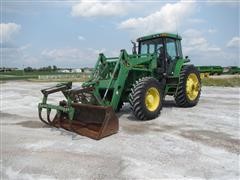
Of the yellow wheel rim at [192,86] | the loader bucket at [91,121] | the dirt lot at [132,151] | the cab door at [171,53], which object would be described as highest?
the cab door at [171,53]

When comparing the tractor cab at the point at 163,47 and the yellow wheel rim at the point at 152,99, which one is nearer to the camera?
the yellow wheel rim at the point at 152,99

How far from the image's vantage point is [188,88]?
9.26 metres

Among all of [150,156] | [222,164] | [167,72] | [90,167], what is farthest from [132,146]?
[167,72]

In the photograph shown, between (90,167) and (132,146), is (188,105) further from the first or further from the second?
(90,167)

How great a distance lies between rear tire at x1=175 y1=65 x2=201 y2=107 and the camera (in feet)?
28.9

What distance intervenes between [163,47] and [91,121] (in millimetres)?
3650

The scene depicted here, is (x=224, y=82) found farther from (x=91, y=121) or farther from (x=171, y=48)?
(x=91, y=121)

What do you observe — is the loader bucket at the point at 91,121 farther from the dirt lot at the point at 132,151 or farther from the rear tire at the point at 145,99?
the rear tire at the point at 145,99

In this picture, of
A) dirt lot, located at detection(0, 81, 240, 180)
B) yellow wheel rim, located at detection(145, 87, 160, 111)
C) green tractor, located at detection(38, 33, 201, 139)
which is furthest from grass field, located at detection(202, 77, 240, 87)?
yellow wheel rim, located at detection(145, 87, 160, 111)

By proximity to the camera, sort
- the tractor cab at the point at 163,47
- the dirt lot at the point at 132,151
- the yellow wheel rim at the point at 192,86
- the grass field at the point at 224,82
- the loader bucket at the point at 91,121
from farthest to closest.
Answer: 1. the grass field at the point at 224,82
2. the yellow wheel rim at the point at 192,86
3. the tractor cab at the point at 163,47
4. the loader bucket at the point at 91,121
5. the dirt lot at the point at 132,151

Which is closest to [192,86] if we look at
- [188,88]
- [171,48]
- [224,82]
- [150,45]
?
[188,88]

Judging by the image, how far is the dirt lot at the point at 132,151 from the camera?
13.0ft

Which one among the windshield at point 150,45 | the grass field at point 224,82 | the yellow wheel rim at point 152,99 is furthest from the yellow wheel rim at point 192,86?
the grass field at point 224,82

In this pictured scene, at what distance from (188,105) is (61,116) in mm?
4340
